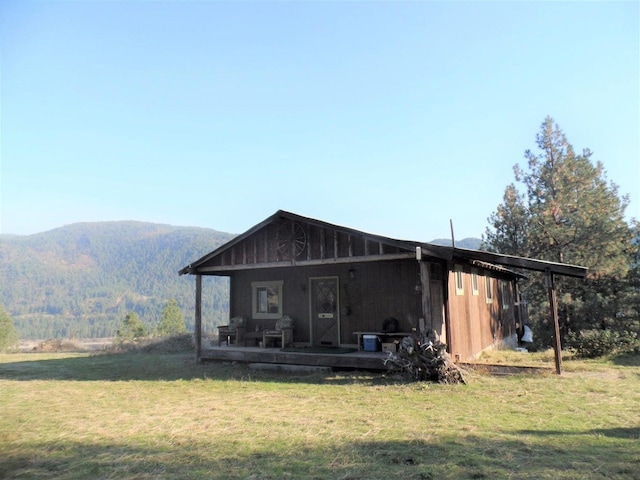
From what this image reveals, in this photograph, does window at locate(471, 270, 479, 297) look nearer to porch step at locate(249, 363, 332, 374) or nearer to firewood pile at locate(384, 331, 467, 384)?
firewood pile at locate(384, 331, 467, 384)

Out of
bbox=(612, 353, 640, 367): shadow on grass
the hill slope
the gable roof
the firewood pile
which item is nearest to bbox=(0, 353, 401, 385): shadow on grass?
the firewood pile

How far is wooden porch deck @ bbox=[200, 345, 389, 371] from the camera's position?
33.7 ft

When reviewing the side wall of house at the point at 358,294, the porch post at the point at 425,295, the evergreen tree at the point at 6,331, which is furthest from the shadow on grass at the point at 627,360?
the evergreen tree at the point at 6,331

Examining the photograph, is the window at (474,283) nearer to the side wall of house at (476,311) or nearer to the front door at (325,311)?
the side wall of house at (476,311)

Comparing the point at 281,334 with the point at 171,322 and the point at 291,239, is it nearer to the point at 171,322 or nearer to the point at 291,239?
the point at 291,239

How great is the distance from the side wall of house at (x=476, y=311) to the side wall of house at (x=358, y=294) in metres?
1.13

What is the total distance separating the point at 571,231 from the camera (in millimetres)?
19672

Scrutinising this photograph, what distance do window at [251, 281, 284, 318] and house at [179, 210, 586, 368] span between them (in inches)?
1.3

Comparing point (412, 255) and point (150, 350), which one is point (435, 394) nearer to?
point (412, 255)

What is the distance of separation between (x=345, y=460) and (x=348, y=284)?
8.26 metres

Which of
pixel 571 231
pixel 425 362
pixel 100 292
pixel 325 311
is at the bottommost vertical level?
pixel 425 362

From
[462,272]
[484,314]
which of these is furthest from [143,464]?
[484,314]

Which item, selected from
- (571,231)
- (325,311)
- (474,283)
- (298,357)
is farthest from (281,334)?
(571,231)

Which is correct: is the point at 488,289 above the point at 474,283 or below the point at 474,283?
below
